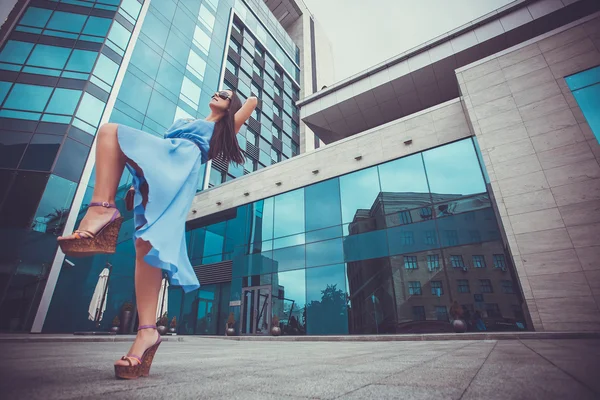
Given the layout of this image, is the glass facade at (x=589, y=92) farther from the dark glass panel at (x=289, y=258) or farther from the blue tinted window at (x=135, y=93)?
the blue tinted window at (x=135, y=93)

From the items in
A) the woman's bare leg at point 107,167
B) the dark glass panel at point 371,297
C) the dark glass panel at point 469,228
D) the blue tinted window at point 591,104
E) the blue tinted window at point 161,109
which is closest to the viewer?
the woman's bare leg at point 107,167

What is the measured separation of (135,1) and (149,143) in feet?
71.0

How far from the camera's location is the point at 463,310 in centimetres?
852

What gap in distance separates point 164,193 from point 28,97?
16.4 m

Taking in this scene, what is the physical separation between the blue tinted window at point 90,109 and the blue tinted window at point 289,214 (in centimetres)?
981

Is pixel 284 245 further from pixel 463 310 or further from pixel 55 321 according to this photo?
pixel 55 321

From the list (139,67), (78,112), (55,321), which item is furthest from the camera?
(139,67)

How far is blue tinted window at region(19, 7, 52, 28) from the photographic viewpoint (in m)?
13.8

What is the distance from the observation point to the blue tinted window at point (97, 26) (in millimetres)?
14758

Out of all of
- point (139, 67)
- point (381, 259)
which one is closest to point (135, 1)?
point (139, 67)

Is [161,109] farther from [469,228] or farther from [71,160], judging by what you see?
[469,228]

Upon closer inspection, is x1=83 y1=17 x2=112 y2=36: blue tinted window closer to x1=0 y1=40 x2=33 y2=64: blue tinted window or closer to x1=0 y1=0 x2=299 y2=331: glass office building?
x1=0 y1=0 x2=299 y2=331: glass office building

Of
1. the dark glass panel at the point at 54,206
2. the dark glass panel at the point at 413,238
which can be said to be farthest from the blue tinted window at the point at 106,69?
the dark glass panel at the point at 413,238

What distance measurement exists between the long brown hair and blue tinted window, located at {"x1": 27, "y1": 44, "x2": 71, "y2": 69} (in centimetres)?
1681
